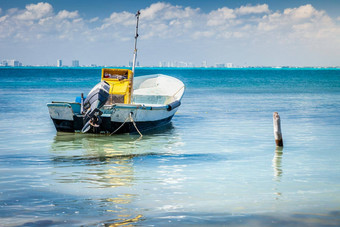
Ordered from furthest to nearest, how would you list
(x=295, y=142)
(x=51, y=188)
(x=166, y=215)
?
(x=295, y=142)
(x=51, y=188)
(x=166, y=215)

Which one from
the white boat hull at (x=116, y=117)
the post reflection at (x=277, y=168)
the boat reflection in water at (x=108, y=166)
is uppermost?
the white boat hull at (x=116, y=117)

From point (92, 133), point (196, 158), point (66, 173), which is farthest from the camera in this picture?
point (92, 133)

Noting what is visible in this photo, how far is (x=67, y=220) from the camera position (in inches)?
387

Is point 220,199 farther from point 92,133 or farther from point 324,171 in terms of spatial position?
A: point 92,133

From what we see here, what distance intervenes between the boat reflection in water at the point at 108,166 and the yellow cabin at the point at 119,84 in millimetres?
2376

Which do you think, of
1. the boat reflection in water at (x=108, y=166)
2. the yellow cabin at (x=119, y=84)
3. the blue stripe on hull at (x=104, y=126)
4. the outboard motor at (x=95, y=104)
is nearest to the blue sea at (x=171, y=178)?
the boat reflection in water at (x=108, y=166)

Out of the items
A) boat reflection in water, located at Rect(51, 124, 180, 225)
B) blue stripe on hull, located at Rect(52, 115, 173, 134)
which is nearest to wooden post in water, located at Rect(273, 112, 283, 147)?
boat reflection in water, located at Rect(51, 124, 180, 225)

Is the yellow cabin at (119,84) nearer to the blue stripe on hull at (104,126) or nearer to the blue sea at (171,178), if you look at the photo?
the blue stripe on hull at (104,126)

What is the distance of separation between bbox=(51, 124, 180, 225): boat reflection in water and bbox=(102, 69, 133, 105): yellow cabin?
2.38 meters

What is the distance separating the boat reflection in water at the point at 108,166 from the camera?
11.1m

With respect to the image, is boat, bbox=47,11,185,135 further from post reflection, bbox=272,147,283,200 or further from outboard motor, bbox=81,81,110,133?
post reflection, bbox=272,147,283,200

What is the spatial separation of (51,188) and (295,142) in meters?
11.8

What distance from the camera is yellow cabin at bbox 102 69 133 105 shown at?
81.7 feet

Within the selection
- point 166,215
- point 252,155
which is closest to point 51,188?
point 166,215
